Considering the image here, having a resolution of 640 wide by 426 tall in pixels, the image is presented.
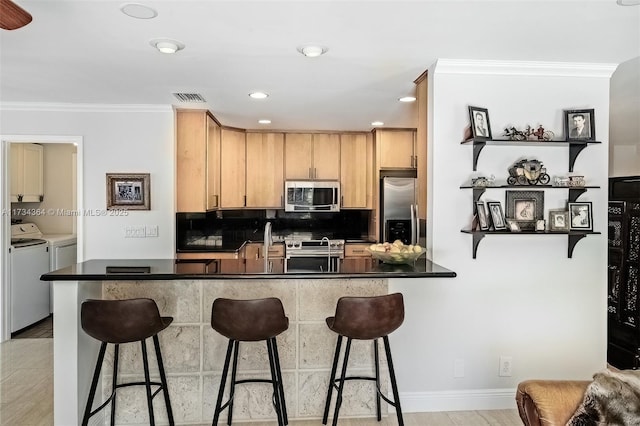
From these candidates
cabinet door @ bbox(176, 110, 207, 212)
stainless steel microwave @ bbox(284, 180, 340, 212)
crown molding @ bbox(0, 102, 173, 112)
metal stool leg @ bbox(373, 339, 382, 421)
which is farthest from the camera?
stainless steel microwave @ bbox(284, 180, 340, 212)

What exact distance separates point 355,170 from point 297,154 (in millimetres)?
768

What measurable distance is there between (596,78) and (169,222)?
363 cm

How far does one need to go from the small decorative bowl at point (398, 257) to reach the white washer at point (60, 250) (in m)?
3.90

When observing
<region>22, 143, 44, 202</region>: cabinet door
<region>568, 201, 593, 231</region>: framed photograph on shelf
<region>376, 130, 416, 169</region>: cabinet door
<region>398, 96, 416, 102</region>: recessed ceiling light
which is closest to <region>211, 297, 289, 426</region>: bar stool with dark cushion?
<region>568, 201, 593, 231</region>: framed photograph on shelf

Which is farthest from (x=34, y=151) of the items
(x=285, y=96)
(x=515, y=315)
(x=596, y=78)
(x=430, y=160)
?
(x=596, y=78)

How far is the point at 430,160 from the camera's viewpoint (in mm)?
2781

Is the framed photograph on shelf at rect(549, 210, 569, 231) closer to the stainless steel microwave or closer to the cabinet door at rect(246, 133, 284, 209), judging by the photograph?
the stainless steel microwave

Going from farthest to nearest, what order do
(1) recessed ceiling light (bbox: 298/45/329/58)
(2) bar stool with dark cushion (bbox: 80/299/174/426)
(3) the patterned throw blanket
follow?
1. (1) recessed ceiling light (bbox: 298/45/329/58)
2. (2) bar stool with dark cushion (bbox: 80/299/174/426)
3. (3) the patterned throw blanket

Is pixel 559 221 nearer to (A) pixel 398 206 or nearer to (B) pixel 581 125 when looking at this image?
(B) pixel 581 125

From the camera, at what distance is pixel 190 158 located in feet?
13.3

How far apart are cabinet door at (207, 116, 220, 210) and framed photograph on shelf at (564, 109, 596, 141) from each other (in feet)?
10.3

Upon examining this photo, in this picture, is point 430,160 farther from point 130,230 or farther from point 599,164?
point 130,230

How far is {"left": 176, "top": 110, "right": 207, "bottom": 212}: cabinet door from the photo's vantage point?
13.2 feet

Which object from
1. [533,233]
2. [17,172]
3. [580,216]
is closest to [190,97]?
[17,172]
